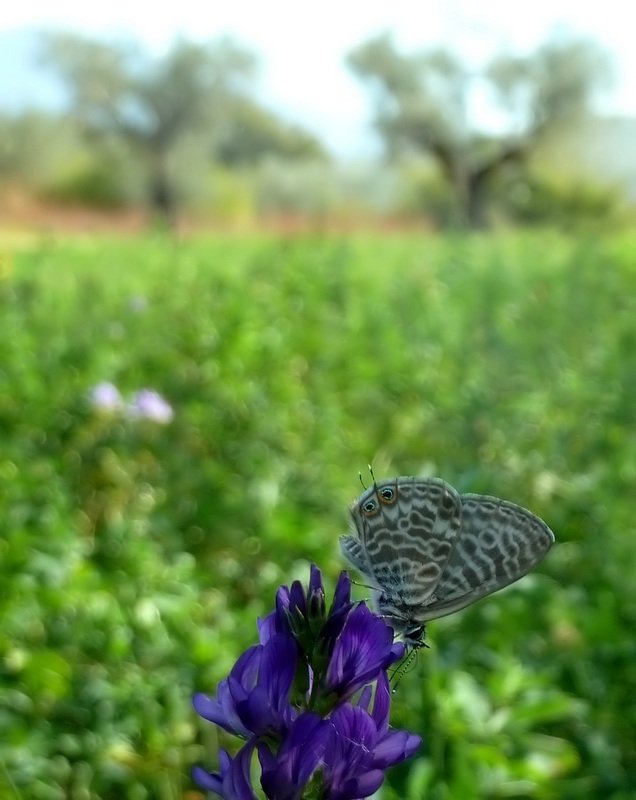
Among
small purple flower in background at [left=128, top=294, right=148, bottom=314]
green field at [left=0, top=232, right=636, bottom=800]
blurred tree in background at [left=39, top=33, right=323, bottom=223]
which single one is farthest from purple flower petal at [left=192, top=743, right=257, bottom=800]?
blurred tree in background at [left=39, top=33, right=323, bottom=223]

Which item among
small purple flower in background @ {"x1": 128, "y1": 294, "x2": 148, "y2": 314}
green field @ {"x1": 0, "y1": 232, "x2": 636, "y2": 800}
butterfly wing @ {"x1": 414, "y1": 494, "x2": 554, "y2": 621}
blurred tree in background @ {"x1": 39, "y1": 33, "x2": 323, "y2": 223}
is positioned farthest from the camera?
blurred tree in background @ {"x1": 39, "y1": 33, "x2": 323, "y2": 223}

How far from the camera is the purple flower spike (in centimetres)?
51

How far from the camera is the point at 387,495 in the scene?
26.0 inches

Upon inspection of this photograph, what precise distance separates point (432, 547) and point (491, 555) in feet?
0.14

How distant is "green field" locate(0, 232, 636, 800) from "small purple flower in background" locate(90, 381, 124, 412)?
0.08 ft

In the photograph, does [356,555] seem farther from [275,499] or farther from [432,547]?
[275,499]

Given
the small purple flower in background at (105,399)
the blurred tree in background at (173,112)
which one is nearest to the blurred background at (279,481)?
the small purple flower in background at (105,399)

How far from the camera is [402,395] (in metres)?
2.75

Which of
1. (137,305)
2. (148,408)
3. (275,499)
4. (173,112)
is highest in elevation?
(173,112)

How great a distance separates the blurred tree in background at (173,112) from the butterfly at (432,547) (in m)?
7.07

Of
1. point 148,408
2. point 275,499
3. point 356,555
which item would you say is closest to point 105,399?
point 148,408

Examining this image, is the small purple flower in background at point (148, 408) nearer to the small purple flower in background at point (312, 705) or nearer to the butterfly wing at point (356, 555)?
the butterfly wing at point (356, 555)

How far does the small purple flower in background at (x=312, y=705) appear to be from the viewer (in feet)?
1.57

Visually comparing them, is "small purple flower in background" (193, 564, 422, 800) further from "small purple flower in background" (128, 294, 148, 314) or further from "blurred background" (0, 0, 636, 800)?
"small purple flower in background" (128, 294, 148, 314)
